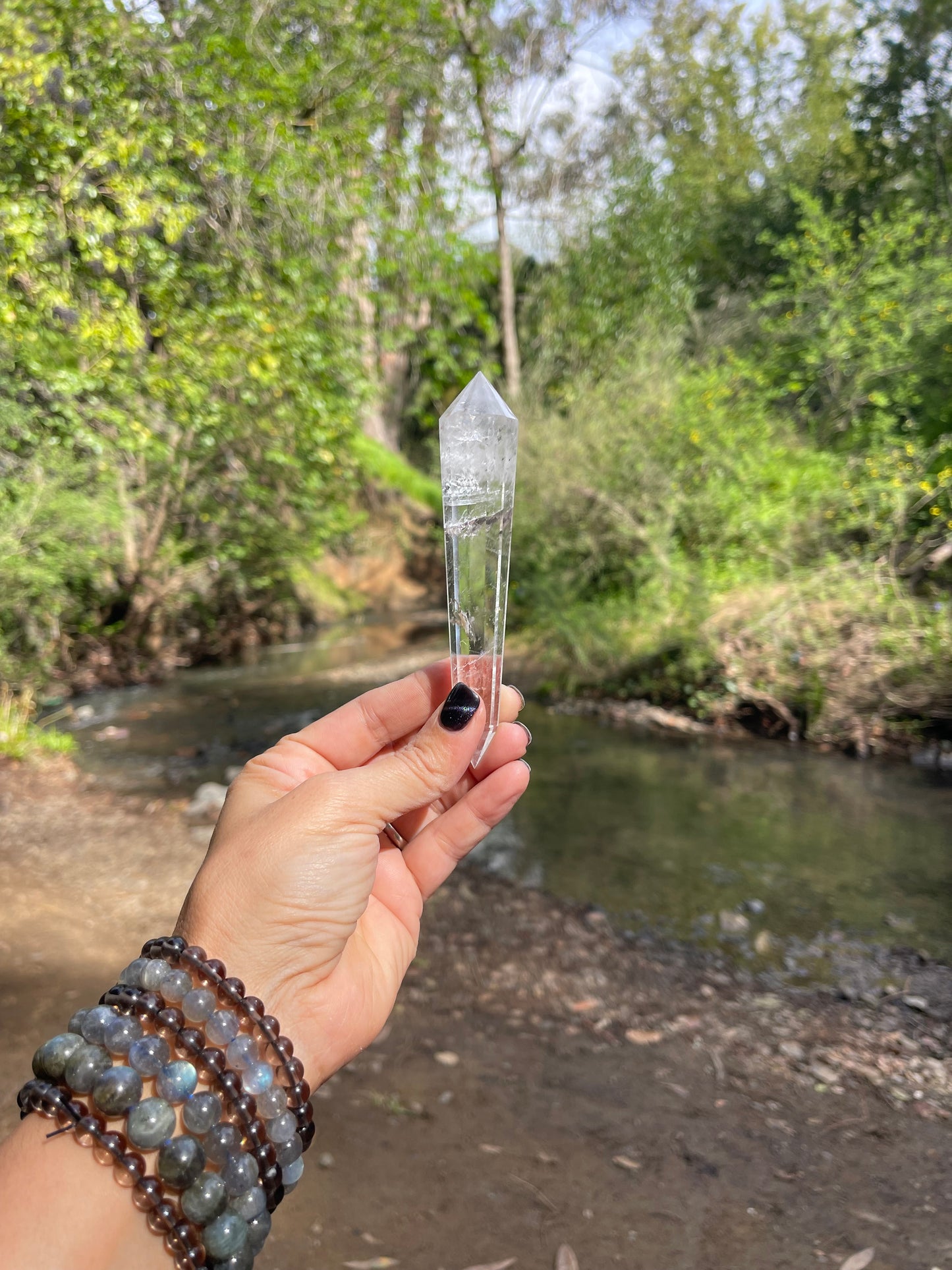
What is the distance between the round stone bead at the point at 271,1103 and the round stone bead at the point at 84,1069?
0.76ft

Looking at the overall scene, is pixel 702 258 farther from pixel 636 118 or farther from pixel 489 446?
pixel 489 446

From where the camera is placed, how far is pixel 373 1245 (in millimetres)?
2232

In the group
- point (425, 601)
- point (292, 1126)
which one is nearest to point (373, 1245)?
point (292, 1126)

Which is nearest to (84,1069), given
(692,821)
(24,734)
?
(692,821)

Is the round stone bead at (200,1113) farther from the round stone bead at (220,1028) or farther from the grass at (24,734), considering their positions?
the grass at (24,734)

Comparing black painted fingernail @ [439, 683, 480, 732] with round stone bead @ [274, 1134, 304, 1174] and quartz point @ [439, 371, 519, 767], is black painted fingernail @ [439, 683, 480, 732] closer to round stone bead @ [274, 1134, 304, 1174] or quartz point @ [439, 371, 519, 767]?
quartz point @ [439, 371, 519, 767]

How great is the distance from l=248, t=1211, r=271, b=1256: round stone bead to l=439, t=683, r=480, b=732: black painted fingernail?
0.77 metres

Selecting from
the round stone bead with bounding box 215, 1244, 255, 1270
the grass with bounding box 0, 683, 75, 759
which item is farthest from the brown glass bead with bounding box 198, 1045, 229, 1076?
the grass with bounding box 0, 683, 75, 759

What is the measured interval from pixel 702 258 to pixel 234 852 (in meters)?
23.0

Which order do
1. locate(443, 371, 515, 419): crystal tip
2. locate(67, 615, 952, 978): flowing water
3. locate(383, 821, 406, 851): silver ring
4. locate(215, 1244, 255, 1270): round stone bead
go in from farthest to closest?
locate(67, 615, 952, 978): flowing water, locate(383, 821, 406, 851): silver ring, locate(443, 371, 515, 419): crystal tip, locate(215, 1244, 255, 1270): round stone bead

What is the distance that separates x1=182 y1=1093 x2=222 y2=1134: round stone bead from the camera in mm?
1181

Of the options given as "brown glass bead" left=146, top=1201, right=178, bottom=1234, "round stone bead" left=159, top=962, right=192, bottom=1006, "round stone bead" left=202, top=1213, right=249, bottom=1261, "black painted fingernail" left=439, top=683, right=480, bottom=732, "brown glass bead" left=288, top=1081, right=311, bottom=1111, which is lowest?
"round stone bead" left=202, top=1213, right=249, bottom=1261

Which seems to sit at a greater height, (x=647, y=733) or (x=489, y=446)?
(x=489, y=446)

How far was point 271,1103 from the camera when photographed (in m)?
1.26
